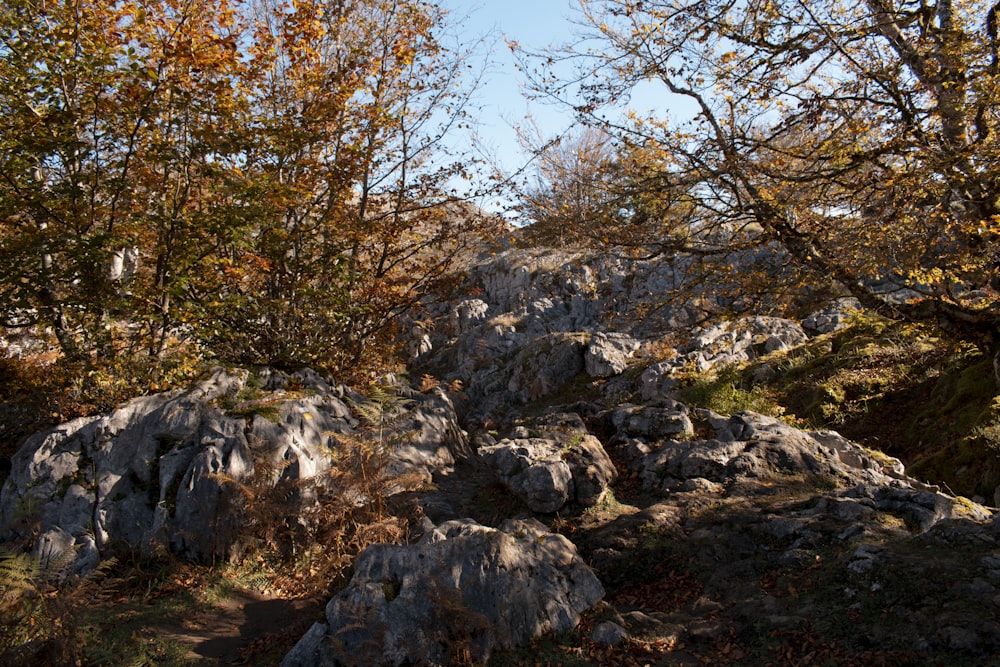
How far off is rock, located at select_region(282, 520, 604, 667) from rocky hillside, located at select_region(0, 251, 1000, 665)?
0.02 meters

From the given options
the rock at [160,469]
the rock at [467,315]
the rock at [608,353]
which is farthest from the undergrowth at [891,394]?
the rock at [467,315]

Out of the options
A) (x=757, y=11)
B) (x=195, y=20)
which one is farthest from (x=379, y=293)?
(x=757, y=11)

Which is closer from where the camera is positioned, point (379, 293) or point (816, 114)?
point (816, 114)

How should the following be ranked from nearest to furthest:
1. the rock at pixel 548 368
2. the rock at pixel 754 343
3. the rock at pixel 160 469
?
1. the rock at pixel 160 469
2. the rock at pixel 754 343
3. the rock at pixel 548 368

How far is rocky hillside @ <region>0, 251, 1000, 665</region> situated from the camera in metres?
4.71

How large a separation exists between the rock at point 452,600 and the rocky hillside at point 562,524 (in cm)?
2

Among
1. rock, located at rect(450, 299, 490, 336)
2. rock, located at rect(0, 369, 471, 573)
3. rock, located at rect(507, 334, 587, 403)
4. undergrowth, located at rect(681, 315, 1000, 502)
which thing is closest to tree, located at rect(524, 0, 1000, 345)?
undergrowth, located at rect(681, 315, 1000, 502)

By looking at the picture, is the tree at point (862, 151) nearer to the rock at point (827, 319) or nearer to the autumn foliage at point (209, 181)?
the autumn foliage at point (209, 181)

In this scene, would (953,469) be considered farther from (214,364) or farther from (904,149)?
(214,364)

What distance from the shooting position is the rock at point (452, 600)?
474 centimetres

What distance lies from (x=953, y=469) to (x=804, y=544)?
4.65 m

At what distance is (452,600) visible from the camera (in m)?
4.91

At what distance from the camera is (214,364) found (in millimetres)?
9008

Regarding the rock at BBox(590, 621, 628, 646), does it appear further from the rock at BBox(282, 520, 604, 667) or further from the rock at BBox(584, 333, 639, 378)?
the rock at BBox(584, 333, 639, 378)
